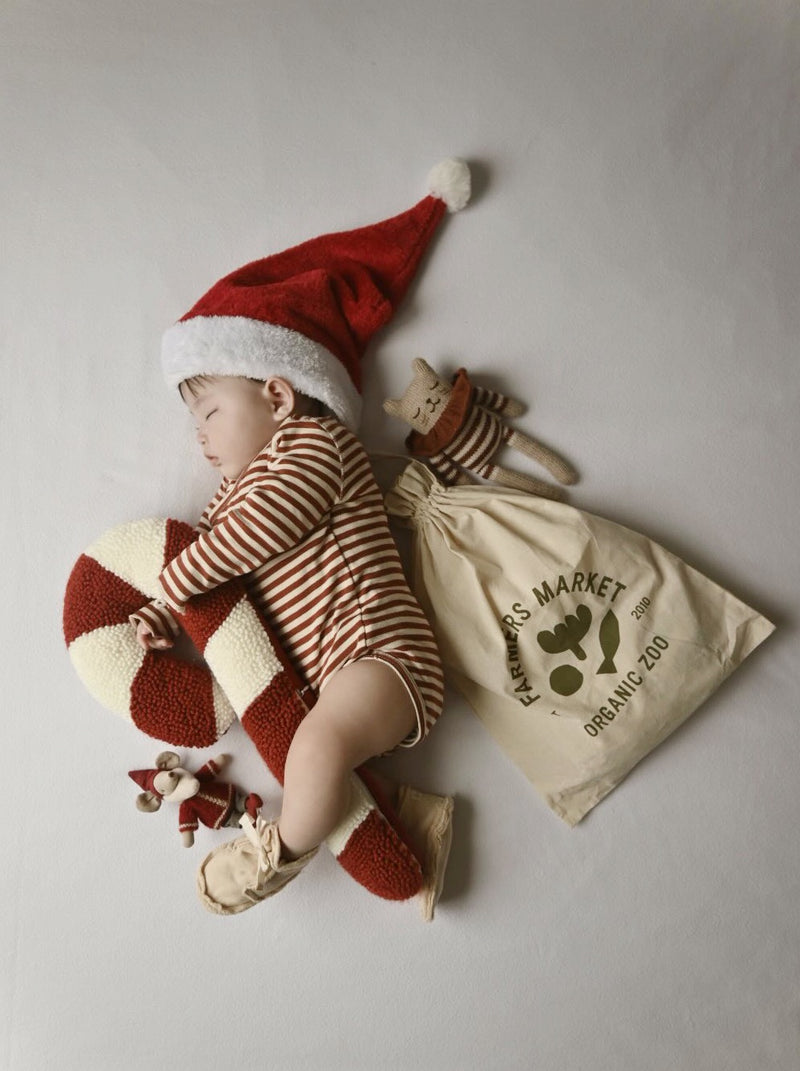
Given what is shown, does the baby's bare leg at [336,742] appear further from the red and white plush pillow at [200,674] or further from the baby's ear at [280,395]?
the baby's ear at [280,395]

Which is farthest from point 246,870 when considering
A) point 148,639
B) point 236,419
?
point 236,419

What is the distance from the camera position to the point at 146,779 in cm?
120

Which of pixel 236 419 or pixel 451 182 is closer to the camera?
pixel 236 419

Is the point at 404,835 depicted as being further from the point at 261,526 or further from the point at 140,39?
the point at 140,39

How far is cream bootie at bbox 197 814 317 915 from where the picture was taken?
3.63 feet

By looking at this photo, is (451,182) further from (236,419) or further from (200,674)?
(200,674)

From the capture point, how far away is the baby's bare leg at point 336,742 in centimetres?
107

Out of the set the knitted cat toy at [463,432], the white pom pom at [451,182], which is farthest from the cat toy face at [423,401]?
the white pom pom at [451,182]

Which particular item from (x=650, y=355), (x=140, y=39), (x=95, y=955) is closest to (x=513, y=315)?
(x=650, y=355)

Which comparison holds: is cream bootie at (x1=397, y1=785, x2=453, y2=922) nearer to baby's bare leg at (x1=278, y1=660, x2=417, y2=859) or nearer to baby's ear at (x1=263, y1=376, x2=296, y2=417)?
baby's bare leg at (x1=278, y1=660, x2=417, y2=859)

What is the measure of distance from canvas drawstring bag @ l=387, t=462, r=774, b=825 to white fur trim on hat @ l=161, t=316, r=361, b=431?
0.62 ft

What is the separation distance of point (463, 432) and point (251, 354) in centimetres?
32

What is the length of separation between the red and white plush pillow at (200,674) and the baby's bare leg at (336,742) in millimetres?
56

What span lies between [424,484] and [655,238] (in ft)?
1.73
